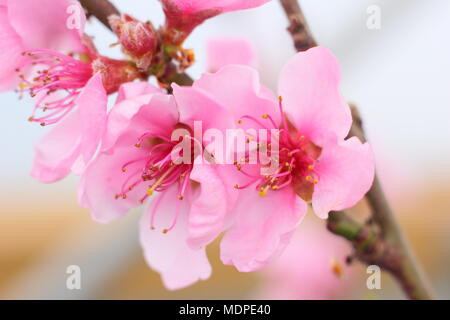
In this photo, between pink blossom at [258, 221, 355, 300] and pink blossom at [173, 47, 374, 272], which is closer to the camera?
pink blossom at [173, 47, 374, 272]

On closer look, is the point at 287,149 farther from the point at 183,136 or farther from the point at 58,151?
the point at 58,151

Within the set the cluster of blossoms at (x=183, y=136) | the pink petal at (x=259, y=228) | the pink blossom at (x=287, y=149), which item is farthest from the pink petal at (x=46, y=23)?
the pink petal at (x=259, y=228)

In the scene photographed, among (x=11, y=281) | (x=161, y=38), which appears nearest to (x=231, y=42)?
(x=161, y=38)

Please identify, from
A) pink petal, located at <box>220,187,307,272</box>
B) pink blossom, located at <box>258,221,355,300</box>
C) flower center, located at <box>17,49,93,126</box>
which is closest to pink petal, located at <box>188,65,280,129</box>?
pink petal, located at <box>220,187,307,272</box>

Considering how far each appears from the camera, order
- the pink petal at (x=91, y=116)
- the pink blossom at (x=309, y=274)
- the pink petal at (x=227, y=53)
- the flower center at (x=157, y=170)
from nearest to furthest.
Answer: the pink petal at (x=91, y=116) → the flower center at (x=157, y=170) → the pink petal at (x=227, y=53) → the pink blossom at (x=309, y=274)

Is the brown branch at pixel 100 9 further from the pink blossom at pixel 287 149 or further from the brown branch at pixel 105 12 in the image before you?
the pink blossom at pixel 287 149

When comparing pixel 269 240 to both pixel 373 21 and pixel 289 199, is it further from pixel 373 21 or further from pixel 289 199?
pixel 373 21

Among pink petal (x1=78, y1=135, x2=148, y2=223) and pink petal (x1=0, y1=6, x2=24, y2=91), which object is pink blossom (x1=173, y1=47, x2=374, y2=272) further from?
pink petal (x1=0, y1=6, x2=24, y2=91)

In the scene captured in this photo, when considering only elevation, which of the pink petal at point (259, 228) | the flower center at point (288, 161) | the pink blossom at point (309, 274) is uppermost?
the flower center at point (288, 161)
